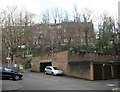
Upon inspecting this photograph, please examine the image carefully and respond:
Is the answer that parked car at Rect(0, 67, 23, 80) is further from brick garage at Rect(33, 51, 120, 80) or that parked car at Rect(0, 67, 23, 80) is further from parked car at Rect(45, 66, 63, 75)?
parked car at Rect(45, 66, 63, 75)

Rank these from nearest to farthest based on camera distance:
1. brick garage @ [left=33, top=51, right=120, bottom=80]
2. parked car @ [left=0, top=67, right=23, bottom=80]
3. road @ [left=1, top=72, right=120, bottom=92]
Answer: road @ [left=1, top=72, right=120, bottom=92], parked car @ [left=0, top=67, right=23, bottom=80], brick garage @ [left=33, top=51, right=120, bottom=80]

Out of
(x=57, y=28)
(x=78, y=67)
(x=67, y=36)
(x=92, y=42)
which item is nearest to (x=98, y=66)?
(x=78, y=67)

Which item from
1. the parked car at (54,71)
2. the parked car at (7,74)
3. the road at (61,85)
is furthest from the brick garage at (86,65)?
the parked car at (7,74)

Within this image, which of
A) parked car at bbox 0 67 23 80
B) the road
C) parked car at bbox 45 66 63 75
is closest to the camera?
the road

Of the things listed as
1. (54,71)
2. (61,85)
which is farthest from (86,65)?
(61,85)

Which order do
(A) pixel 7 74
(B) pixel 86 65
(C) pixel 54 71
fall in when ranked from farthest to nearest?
(C) pixel 54 71 → (B) pixel 86 65 → (A) pixel 7 74

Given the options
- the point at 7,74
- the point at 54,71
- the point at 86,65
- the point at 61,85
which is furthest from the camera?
the point at 54,71

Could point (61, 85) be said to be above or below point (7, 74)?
below

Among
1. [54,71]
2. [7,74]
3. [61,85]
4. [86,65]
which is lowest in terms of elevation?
[61,85]

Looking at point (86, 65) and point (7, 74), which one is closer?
point (7, 74)

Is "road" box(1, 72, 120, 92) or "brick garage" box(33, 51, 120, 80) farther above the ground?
"brick garage" box(33, 51, 120, 80)

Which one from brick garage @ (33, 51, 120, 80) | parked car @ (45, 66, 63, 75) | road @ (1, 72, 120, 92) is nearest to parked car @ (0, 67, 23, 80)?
road @ (1, 72, 120, 92)

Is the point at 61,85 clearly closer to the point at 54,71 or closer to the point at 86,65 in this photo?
the point at 86,65

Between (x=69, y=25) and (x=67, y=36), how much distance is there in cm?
268
